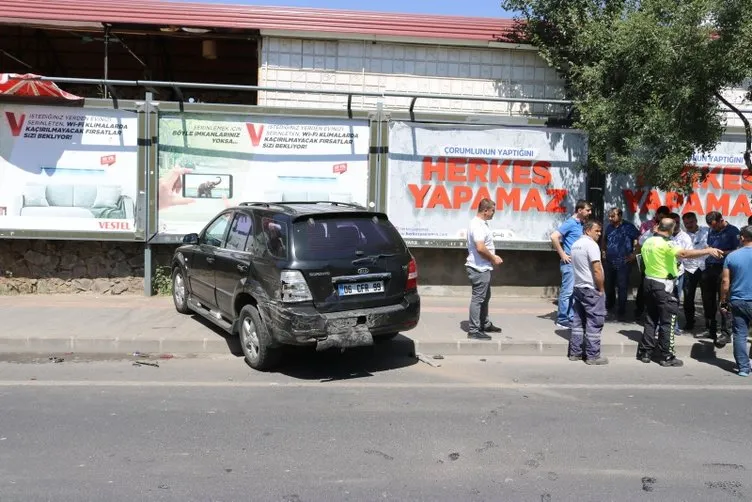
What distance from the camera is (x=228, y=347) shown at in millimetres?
7535

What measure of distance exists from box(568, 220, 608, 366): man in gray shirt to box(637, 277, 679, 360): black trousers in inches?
21.3

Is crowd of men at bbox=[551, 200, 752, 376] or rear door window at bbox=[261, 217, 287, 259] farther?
crowd of men at bbox=[551, 200, 752, 376]

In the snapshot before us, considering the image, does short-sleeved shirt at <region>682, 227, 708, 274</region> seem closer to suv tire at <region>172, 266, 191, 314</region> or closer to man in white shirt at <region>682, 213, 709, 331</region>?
man in white shirt at <region>682, 213, 709, 331</region>

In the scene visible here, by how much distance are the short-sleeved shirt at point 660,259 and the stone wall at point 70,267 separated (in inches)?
305

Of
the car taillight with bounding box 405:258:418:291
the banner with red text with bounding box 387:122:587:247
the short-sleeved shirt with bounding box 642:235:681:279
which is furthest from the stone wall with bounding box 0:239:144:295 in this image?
the short-sleeved shirt with bounding box 642:235:681:279

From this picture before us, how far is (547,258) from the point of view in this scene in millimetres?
11117

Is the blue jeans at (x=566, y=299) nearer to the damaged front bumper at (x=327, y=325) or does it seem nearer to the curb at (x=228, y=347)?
the curb at (x=228, y=347)

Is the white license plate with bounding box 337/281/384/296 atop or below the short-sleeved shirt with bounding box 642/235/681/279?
below

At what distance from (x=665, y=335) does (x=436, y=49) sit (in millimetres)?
6491

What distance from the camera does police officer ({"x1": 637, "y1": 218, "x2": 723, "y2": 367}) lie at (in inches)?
284

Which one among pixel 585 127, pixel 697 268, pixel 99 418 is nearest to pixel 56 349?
pixel 99 418

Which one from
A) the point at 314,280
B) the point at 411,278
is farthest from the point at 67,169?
the point at 411,278

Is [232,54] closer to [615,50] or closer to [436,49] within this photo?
[436,49]

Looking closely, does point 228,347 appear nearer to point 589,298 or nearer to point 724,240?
point 589,298
